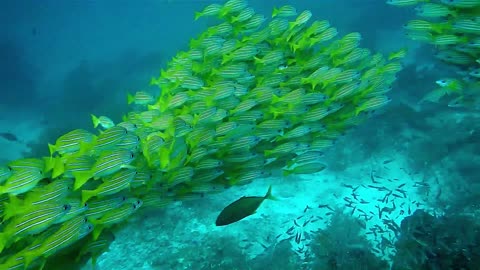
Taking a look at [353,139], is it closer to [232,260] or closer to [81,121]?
[232,260]

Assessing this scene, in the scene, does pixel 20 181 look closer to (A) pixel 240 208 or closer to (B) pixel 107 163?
(B) pixel 107 163

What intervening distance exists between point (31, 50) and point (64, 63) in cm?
736

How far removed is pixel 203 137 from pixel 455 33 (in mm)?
5168

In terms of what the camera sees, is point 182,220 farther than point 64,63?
No

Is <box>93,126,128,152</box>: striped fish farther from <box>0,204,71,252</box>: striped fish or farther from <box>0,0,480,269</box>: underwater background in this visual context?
<box>0,0,480,269</box>: underwater background

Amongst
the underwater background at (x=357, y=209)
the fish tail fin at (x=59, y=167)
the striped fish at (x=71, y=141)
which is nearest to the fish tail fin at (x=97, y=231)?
the underwater background at (x=357, y=209)

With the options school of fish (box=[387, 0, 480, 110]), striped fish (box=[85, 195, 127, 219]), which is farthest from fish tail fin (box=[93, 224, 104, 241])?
school of fish (box=[387, 0, 480, 110])

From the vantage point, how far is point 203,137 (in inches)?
196

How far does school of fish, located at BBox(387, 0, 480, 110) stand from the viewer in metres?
6.15

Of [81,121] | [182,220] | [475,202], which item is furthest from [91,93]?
[475,202]

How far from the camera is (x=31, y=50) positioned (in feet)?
114

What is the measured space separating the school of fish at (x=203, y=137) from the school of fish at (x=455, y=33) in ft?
3.16

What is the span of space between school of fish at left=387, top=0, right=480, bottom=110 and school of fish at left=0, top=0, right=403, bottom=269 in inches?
37.9

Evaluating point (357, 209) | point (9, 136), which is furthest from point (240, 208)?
point (9, 136)
